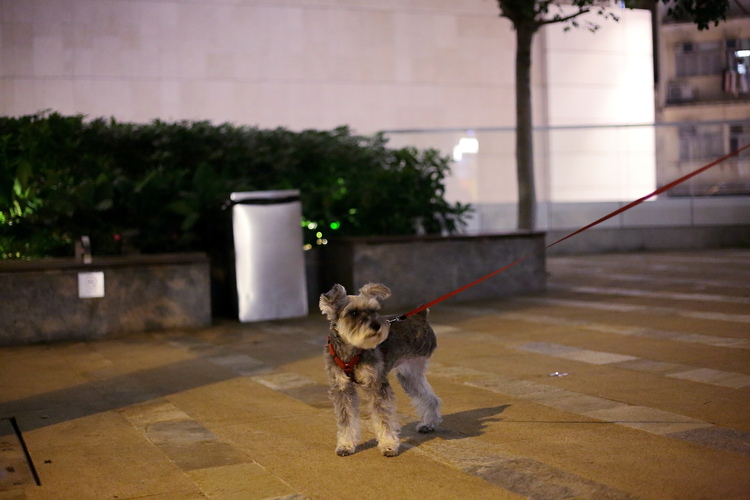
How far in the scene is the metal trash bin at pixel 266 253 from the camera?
39.2 feet

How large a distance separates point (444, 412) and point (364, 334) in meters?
1.80

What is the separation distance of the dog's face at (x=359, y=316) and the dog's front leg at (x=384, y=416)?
1.24 feet

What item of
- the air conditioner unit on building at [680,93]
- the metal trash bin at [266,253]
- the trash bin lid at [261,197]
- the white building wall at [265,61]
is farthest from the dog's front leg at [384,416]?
the air conditioner unit on building at [680,93]

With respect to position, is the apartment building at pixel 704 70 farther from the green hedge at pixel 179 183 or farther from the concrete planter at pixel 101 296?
the concrete planter at pixel 101 296

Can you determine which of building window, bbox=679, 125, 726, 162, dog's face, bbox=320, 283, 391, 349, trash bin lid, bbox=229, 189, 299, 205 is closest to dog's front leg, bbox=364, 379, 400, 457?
dog's face, bbox=320, 283, 391, 349

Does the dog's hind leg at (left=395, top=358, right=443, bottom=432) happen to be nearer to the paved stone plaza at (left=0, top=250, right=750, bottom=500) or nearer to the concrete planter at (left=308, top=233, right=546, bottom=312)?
the paved stone plaza at (left=0, top=250, right=750, bottom=500)

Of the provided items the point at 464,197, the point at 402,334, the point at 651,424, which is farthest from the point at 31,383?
the point at 464,197

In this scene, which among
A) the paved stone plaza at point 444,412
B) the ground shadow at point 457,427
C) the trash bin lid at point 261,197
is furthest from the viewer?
the trash bin lid at point 261,197

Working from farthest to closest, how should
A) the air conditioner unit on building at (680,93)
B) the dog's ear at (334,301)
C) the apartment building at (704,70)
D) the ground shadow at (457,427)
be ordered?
the air conditioner unit on building at (680,93), the apartment building at (704,70), the ground shadow at (457,427), the dog's ear at (334,301)

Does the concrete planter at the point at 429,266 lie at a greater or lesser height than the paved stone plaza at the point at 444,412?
greater

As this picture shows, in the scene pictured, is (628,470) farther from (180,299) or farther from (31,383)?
(180,299)

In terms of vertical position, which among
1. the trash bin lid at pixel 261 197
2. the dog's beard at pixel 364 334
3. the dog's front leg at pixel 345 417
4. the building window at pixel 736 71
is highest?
the building window at pixel 736 71

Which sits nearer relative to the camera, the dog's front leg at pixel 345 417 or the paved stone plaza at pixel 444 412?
the paved stone plaza at pixel 444 412

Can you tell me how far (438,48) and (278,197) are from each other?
38.0ft
